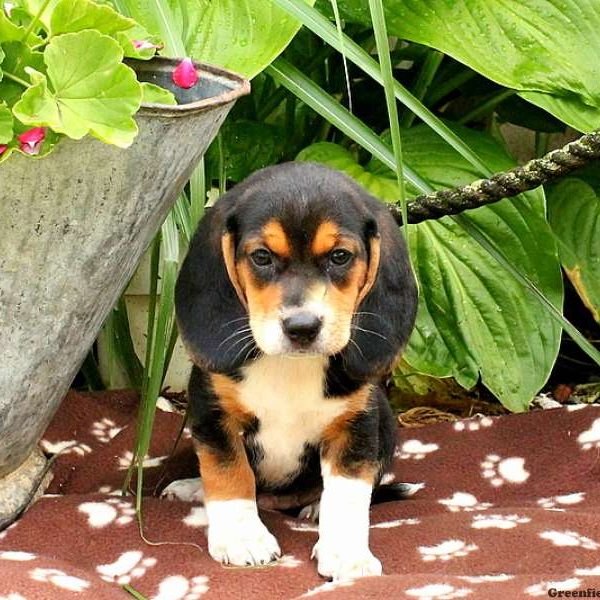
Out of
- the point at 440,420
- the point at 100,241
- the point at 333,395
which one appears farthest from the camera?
the point at 440,420

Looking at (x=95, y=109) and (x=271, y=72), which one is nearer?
(x=95, y=109)

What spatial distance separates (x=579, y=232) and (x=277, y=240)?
145 cm

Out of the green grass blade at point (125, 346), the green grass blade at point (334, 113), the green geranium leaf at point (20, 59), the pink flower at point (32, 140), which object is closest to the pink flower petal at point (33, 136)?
the pink flower at point (32, 140)

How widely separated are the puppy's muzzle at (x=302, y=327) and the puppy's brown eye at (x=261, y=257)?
0.40 ft

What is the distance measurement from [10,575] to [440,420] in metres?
1.54

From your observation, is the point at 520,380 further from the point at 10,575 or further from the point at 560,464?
the point at 10,575

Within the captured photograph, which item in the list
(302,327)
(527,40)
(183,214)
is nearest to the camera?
(302,327)

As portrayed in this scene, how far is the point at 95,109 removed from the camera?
167cm

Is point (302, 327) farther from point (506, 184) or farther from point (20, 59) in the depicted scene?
point (506, 184)

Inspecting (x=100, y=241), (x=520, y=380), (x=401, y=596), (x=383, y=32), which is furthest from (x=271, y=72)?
(x=401, y=596)

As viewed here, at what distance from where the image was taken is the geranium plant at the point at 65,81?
1.63 metres

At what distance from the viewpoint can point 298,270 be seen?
1.84 metres

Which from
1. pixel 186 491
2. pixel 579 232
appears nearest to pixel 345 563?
pixel 186 491

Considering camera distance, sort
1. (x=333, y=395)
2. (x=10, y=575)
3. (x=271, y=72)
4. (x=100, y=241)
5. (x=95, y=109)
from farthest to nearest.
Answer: (x=271, y=72) → (x=333, y=395) → (x=100, y=241) → (x=10, y=575) → (x=95, y=109)
